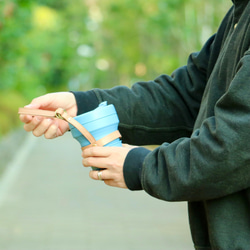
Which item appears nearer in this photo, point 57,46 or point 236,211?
point 236,211

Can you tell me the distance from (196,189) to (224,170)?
12cm

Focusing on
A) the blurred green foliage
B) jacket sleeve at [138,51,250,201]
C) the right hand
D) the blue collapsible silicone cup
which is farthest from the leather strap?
the blurred green foliage

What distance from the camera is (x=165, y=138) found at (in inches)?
94.7

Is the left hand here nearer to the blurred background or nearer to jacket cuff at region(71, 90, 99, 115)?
jacket cuff at region(71, 90, 99, 115)

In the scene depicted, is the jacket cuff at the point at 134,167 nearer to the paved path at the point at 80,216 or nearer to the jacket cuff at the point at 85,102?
the jacket cuff at the point at 85,102

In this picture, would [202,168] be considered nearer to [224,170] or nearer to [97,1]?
[224,170]

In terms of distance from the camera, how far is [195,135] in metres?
1.71

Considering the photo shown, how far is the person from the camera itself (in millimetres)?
1597

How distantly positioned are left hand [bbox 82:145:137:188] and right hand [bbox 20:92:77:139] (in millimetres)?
382

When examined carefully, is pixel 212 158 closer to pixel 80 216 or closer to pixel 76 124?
pixel 76 124

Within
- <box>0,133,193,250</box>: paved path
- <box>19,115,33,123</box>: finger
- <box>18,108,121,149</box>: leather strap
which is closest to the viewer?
<box>18,108,121,149</box>: leather strap

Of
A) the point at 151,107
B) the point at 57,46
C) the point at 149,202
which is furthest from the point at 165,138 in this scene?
the point at 57,46

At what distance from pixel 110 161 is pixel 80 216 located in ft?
17.7

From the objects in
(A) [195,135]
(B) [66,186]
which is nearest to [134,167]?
(A) [195,135]
